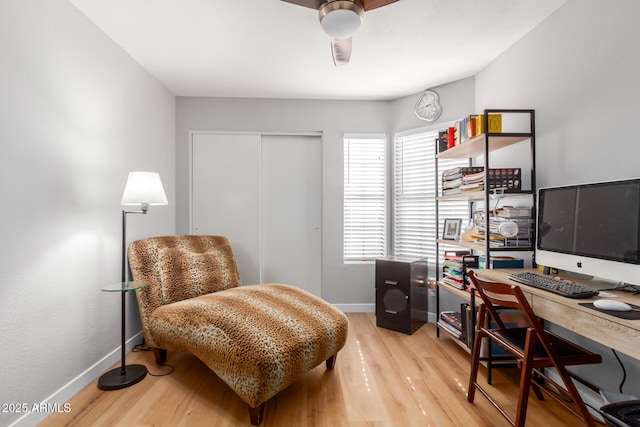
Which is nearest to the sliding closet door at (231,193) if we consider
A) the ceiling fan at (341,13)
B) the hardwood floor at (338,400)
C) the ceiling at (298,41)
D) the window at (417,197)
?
the ceiling at (298,41)

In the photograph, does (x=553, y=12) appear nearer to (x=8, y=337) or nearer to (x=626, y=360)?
(x=626, y=360)

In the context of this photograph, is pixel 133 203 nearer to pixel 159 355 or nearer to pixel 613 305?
pixel 159 355

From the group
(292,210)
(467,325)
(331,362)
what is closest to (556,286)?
(467,325)

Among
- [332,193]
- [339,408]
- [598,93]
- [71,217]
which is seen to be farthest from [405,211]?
[71,217]

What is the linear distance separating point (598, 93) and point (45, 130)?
3.22 metres

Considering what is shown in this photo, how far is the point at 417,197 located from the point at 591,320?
2231mm

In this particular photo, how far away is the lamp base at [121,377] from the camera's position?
80.8 inches

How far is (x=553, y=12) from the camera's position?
2.07 metres

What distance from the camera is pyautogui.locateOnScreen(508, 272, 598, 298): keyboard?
56.6 inches

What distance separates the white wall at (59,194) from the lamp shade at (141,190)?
0.83ft

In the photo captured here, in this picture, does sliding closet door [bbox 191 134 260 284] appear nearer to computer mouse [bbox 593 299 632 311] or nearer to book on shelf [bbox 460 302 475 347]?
book on shelf [bbox 460 302 475 347]

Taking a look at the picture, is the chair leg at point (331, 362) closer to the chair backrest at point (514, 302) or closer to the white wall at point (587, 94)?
the chair backrest at point (514, 302)

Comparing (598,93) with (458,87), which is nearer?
(598,93)

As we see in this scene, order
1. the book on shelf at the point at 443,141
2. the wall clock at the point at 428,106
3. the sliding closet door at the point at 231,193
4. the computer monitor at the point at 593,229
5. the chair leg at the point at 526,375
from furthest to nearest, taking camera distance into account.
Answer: the sliding closet door at the point at 231,193 < the wall clock at the point at 428,106 < the book on shelf at the point at 443,141 < the chair leg at the point at 526,375 < the computer monitor at the point at 593,229
